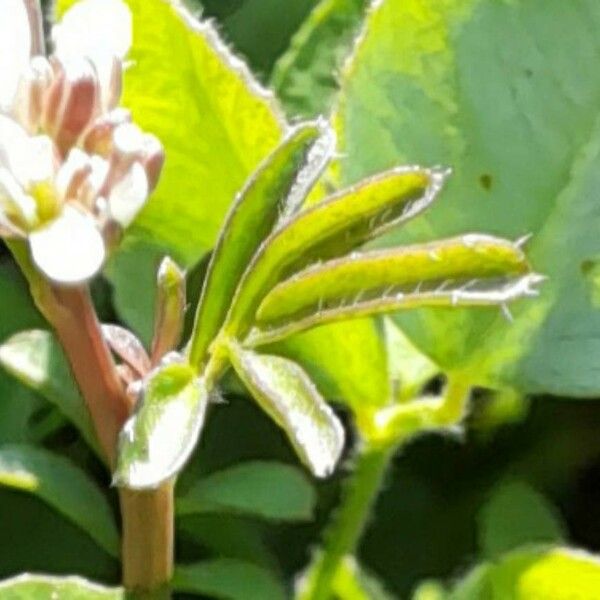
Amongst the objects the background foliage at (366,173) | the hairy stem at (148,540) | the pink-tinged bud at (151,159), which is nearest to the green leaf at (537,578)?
Result: the background foliage at (366,173)

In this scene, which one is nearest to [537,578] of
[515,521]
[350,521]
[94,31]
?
[350,521]

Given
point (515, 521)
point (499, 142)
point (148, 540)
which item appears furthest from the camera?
point (515, 521)

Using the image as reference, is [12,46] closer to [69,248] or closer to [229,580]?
[69,248]

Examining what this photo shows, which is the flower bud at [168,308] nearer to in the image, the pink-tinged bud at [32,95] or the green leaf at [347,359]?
the pink-tinged bud at [32,95]

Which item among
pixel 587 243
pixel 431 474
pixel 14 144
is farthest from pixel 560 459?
pixel 14 144

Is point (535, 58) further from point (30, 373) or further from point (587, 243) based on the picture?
point (30, 373)

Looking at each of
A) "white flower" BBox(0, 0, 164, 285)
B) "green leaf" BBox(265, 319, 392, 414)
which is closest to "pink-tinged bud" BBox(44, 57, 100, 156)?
"white flower" BBox(0, 0, 164, 285)

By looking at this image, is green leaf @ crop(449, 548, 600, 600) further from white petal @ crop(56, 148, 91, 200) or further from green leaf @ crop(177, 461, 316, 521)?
white petal @ crop(56, 148, 91, 200)
